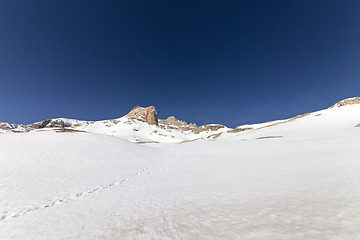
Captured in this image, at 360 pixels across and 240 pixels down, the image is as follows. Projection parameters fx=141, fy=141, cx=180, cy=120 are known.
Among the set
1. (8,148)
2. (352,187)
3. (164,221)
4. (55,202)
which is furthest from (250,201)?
(8,148)

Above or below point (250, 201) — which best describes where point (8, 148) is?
above

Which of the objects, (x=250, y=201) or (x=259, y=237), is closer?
(x=259, y=237)

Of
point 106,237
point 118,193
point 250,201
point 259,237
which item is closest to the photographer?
point 259,237

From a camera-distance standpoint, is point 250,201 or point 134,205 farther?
point 134,205

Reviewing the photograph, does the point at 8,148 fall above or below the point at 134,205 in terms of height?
above

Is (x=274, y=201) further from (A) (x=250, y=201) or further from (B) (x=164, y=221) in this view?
(B) (x=164, y=221)

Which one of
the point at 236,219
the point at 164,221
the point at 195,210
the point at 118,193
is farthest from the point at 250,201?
the point at 118,193

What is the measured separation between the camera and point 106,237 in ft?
13.1

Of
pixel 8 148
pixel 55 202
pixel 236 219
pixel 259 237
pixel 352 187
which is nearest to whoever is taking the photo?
pixel 259 237

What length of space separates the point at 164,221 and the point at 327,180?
8.75 m

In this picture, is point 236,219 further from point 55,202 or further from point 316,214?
point 55,202

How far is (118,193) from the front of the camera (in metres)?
7.95

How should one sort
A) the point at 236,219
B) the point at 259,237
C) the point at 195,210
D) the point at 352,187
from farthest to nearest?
Answer: the point at 352,187
the point at 195,210
the point at 236,219
the point at 259,237

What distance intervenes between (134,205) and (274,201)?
228 inches
